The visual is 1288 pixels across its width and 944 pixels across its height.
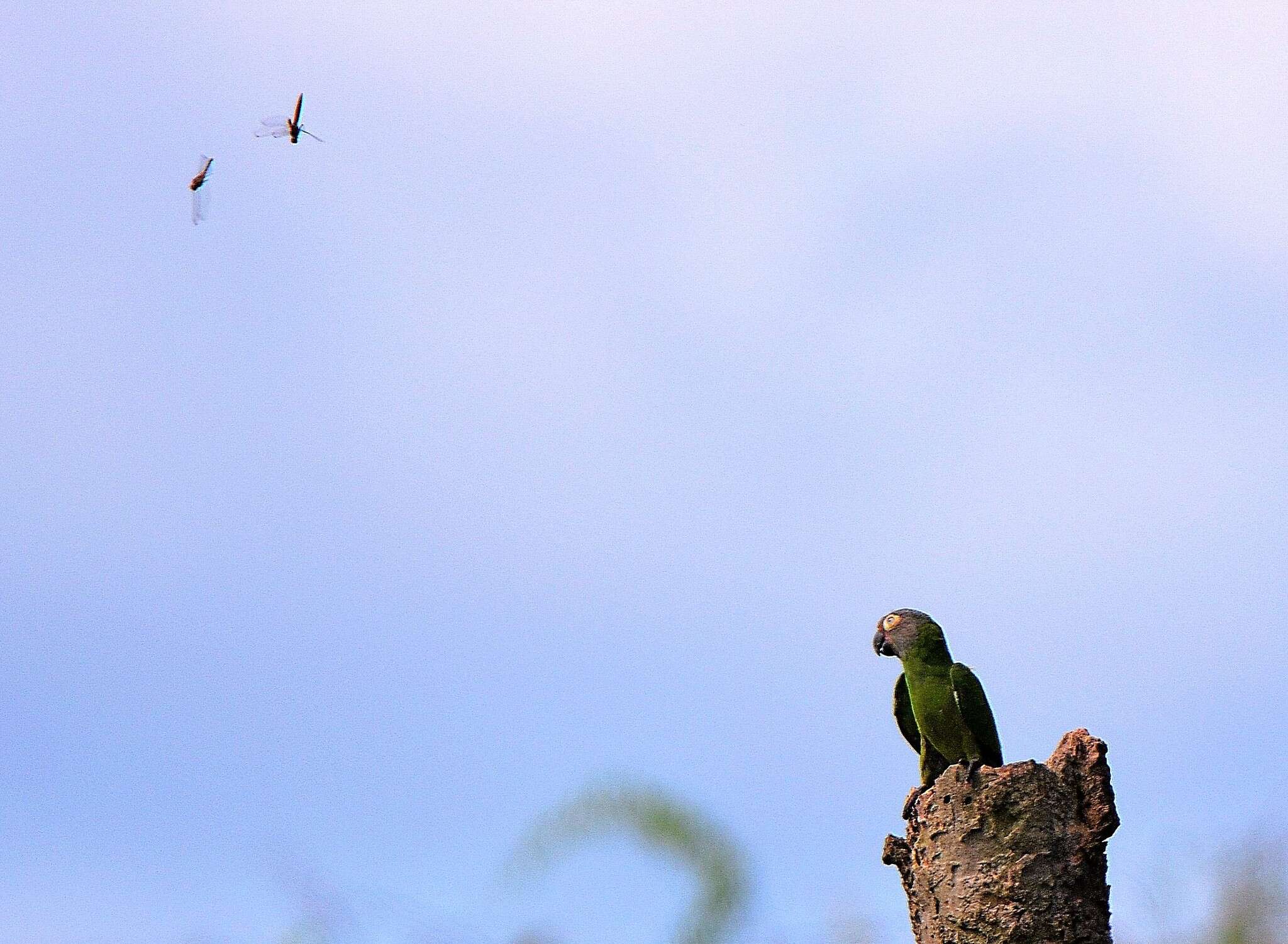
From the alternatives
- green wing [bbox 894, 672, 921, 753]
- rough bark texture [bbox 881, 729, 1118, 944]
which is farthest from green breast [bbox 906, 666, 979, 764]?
rough bark texture [bbox 881, 729, 1118, 944]

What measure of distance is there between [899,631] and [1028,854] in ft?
7.91

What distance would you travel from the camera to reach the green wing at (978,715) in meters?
8.77

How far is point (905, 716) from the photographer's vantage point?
9578mm

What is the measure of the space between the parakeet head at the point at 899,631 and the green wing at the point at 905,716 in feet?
0.72

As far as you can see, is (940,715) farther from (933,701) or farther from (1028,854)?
(1028,854)

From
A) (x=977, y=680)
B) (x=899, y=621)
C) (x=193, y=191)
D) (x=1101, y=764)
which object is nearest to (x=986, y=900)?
(x=1101, y=764)

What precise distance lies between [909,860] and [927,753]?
124 centimetres

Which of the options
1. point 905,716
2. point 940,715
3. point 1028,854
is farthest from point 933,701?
point 1028,854

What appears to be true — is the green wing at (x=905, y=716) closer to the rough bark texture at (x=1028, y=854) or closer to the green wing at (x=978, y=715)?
the green wing at (x=978, y=715)

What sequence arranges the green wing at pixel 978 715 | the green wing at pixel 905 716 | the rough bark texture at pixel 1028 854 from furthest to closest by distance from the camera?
the green wing at pixel 905 716
the green wing at pixel 978 715
the rough bark texture at pixel 1028 854

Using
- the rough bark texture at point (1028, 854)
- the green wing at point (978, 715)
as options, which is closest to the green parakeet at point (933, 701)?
the green wing at point (978, 715)

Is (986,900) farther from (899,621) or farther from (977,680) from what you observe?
(899,621)

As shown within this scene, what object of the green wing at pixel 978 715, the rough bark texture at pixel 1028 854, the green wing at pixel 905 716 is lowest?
the rough bark texture at pixel 1028 854

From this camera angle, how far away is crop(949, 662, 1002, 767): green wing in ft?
28.8
